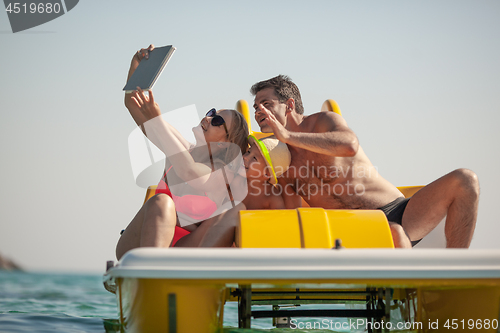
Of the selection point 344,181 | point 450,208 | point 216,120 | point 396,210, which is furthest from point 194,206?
point 450,208

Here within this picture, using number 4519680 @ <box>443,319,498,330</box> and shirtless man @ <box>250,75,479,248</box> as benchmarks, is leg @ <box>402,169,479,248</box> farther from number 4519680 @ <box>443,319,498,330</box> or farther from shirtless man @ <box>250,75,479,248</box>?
number 4519680 @ <box>443,319,498,330</box>

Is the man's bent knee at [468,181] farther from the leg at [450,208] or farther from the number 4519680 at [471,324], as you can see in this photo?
the number 4519680 at [471,324]

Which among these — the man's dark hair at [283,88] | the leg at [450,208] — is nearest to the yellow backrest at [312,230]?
the leg at [450,208]

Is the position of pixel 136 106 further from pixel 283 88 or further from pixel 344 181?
pixel 344 181

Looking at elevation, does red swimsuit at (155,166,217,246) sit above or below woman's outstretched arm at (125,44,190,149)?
below

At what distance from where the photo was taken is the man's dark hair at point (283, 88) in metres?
3.00

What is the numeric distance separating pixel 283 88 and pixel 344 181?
75cm

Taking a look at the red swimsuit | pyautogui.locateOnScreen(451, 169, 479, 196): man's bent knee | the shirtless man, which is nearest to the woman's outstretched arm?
the red swimsuit

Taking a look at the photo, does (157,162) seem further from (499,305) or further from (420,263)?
(499,305)

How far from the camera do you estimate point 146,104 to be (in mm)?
2248

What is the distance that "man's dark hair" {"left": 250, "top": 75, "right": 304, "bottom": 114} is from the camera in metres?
3.00

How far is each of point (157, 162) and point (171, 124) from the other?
0.76 feet

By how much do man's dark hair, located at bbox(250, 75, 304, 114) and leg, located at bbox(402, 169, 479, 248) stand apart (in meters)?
1.02

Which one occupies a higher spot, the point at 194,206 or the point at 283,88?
the point at 283,88
